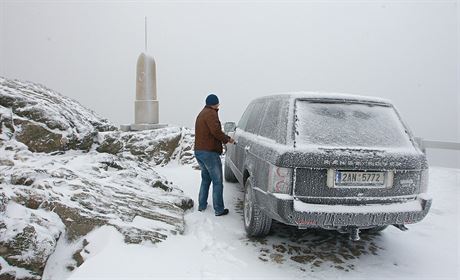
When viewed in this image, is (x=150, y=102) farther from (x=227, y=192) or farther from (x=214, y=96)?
(x=214, y=96)

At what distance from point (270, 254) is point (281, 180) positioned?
1135mm

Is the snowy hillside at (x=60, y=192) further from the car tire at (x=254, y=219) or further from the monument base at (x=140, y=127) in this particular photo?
the monument base at (x=140, y=127)

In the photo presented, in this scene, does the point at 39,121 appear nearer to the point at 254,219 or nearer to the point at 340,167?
the point at 254,219

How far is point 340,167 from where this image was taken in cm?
322

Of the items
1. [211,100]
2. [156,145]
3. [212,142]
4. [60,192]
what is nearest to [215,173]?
[212,142]

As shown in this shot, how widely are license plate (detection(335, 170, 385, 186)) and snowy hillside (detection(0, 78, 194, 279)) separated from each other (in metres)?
2.16

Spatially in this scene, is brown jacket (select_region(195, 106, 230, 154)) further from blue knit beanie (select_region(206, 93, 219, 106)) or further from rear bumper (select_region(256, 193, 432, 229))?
rear bumper (select_region(256, 193, 432, 229))

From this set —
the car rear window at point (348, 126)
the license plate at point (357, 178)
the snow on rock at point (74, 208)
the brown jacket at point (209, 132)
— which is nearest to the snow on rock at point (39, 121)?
the snow on rock at point (74, 208)

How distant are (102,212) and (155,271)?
127cm

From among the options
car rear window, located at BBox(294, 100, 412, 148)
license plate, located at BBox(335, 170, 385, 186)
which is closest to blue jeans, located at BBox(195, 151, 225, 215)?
car rear window, located at BBox(294, 100, 412, 148)

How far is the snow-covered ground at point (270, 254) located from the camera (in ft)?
10.8

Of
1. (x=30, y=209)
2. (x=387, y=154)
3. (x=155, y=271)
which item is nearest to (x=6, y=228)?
(x=30, y=209)

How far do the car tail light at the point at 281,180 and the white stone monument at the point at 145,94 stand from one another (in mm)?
9610

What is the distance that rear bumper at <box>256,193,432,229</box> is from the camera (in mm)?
3174
